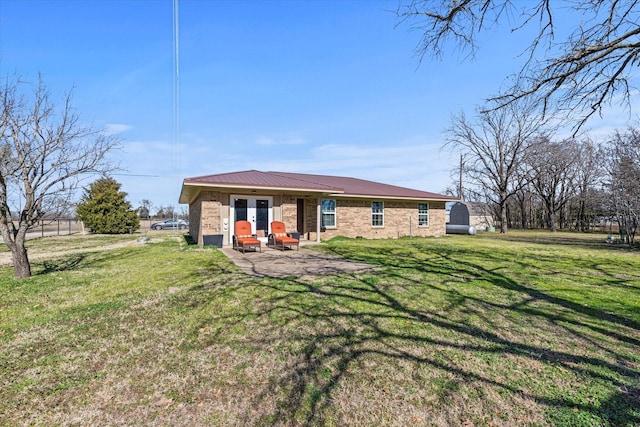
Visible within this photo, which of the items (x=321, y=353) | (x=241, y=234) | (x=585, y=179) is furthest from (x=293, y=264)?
(x=585, y=179)

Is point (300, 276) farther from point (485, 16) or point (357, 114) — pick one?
point (357, 114)

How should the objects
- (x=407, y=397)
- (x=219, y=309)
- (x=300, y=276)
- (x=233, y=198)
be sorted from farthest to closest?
(x=233, y=198) → (x=300, y=276) → (x=219, y=309) → (x=407, y=397)

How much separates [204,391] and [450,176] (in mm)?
31961

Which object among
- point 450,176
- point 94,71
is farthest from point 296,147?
point 450,176

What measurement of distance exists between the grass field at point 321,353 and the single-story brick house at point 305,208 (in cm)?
594

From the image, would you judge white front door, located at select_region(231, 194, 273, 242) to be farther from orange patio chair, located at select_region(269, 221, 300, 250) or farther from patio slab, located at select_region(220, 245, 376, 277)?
patio slab, located at select_region(220, 245, 376, 277)

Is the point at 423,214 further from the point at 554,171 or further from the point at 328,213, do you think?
the point at 554,171

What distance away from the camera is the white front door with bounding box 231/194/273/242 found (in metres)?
12.5

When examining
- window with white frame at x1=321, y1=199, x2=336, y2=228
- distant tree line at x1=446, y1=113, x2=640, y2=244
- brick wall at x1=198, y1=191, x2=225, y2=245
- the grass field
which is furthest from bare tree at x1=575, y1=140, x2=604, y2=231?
brick wall at x1=198, y1=191, x2=225, y2=245

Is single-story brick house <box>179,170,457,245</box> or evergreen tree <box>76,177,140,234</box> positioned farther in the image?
evergreen tree <box>76,177,140,234</box>

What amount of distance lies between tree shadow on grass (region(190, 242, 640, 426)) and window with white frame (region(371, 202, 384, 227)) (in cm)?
1133

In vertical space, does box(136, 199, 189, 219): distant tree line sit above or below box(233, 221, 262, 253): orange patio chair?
above

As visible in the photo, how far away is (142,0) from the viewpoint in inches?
335

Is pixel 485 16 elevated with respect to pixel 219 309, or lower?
elevated
